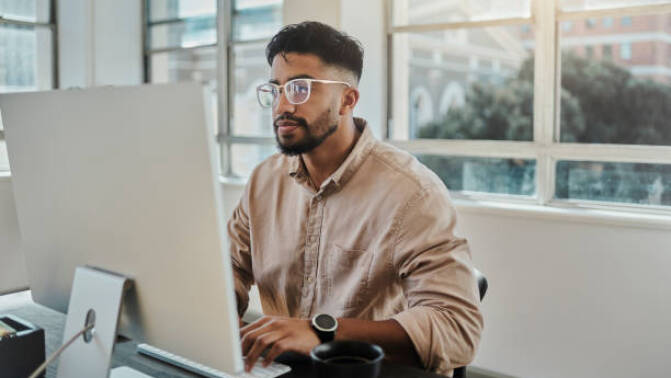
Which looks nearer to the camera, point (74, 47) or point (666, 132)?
point (666, 132)

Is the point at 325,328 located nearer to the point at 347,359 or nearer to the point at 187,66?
the point at 347,359

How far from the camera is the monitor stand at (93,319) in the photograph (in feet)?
2.82

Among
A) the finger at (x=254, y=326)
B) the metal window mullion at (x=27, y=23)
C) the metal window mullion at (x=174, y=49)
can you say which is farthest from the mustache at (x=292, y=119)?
the metal window mullion at (x=27, y=23)

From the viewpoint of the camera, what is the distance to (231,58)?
A: 3.98 meters

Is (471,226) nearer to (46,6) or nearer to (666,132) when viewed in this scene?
(666,132)

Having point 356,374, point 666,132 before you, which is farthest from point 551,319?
point 356,374

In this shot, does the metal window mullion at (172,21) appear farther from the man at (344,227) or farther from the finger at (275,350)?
the finger at (275,350)

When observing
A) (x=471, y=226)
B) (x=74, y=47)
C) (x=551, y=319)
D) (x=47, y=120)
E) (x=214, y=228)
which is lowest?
(x=551, y=319)

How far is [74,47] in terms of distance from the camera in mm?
3996

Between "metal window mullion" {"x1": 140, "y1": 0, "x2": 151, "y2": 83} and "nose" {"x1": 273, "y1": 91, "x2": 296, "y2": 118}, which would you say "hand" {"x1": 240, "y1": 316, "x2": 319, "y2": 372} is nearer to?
"nose" {"x1": 273, "y1": 91, "x2": 296, "y2": 118}

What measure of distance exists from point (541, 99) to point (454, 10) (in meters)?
0.62

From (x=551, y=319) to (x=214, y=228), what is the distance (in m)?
2.16

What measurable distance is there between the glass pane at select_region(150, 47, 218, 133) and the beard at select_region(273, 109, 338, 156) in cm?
255

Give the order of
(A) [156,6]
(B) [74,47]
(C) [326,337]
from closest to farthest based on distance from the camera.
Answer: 1. (C) [326,337]
2. (B) [74,47]
3. (A) [156,6]
